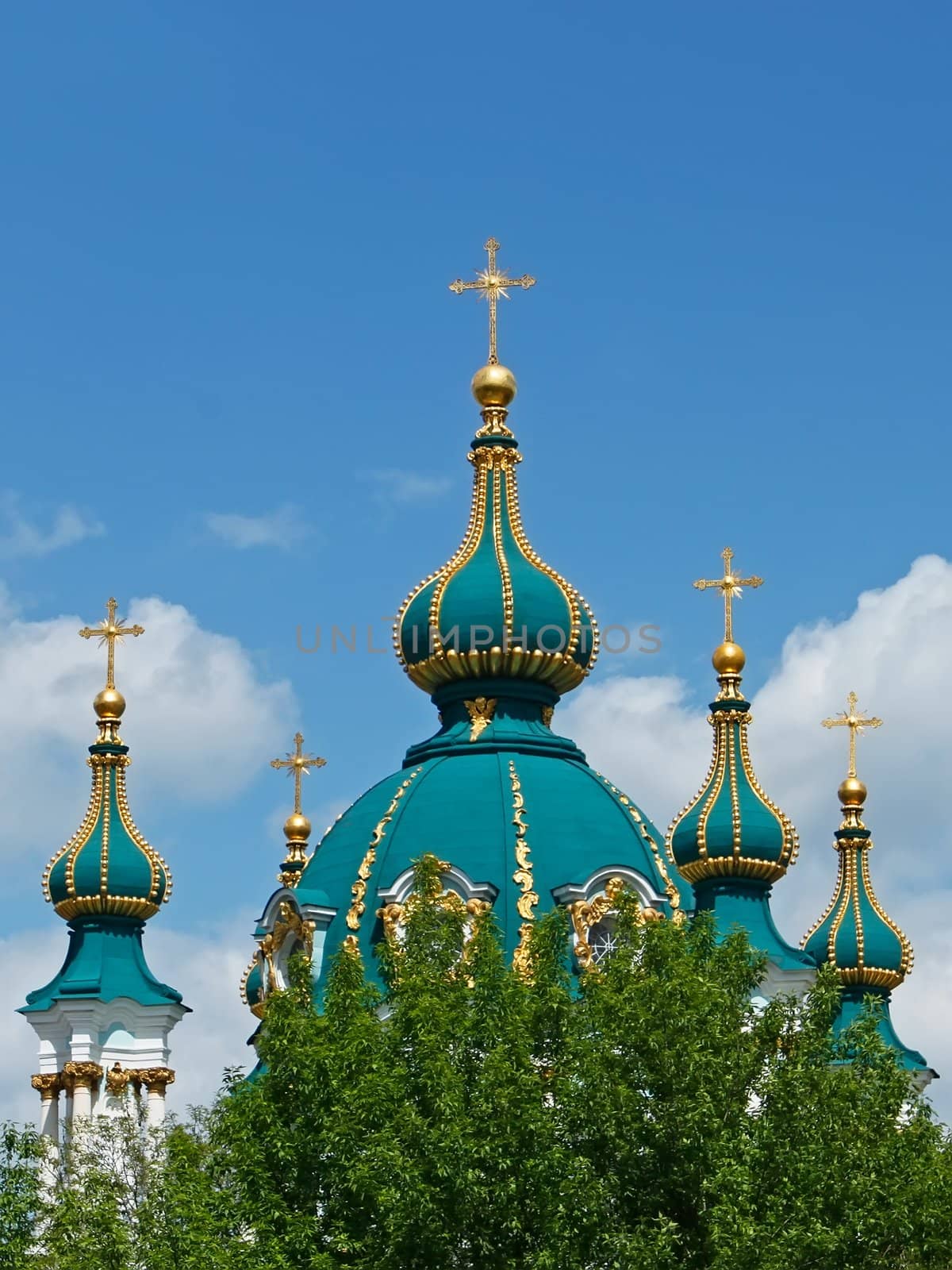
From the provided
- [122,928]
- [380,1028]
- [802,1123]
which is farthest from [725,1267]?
[122,928]

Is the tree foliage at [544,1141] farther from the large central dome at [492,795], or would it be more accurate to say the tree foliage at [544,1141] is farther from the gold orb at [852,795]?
the gold orb at [852,795]

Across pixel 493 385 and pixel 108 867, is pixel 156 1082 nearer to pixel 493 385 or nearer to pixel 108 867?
pixel 108 867

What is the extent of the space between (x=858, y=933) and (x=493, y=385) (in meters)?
10.4

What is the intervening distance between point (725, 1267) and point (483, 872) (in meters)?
11.3

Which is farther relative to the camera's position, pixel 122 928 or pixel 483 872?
pixel 122 928

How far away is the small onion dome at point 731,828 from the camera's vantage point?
46.2 metres

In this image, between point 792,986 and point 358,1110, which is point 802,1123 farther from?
point 792,986

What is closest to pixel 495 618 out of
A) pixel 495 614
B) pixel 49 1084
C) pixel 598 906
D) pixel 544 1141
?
pixel 495 614

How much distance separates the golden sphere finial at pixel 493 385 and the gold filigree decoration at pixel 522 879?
5.51 m

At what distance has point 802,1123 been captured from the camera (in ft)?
105

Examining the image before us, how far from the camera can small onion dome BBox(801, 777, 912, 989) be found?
51.1 m

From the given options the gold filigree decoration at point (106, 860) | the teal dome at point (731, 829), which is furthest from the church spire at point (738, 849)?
the gold filigree decoration at point (106, 860)

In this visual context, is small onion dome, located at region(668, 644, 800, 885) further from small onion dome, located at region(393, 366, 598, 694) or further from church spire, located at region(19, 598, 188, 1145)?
church spire, located at region(19, 598, 188, 1145)

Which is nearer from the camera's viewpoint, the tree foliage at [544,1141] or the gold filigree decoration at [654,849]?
the tree foliage at [544,1141]
